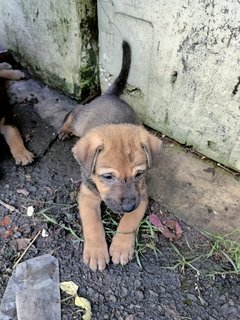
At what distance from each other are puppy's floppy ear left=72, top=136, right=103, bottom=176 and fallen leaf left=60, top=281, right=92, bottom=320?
32.1 inches

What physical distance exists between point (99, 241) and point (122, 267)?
26 centimetres

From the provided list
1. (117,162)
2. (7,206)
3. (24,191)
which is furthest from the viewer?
(24,191)

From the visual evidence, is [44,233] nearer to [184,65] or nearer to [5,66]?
[184,65]

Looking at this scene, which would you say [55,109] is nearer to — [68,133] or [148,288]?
[68,133]

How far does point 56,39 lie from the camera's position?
4.34 meters

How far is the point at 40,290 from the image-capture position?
9.55ft

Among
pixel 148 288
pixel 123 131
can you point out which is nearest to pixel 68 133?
pixel 123 131

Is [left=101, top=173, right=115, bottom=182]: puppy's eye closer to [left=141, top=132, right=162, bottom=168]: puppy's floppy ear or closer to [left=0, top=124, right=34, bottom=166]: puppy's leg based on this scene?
[left=141, top=132, right=162, bottom=168]: puppy's floppy ear

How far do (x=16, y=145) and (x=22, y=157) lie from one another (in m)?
0.15

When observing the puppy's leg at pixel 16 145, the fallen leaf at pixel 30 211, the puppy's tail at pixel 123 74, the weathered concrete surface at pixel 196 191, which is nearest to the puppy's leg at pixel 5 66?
the puppy's leg at pixel 16 145

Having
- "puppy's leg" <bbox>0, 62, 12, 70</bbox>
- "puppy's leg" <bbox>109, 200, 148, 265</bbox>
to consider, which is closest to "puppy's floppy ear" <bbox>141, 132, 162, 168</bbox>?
"puppy's leg" <bbox>109, 200, 148, 265</bbox>

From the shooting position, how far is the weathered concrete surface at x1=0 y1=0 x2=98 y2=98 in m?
4.06

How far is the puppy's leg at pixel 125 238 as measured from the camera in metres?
3.09

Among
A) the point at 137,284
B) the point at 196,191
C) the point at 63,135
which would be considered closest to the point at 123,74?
the point at 63,135
